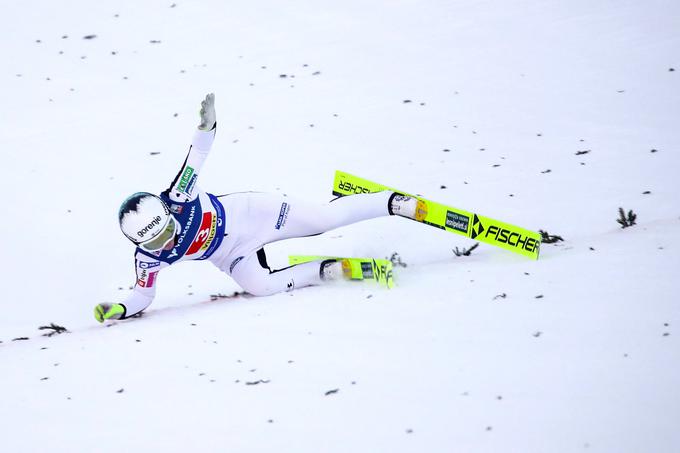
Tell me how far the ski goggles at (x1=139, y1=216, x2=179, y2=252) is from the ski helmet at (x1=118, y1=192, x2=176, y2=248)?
0.02 metres

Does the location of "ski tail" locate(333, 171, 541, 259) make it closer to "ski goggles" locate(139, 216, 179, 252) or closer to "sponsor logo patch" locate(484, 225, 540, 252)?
"sponsor logo patch" locate(484, 225, 540, 252)

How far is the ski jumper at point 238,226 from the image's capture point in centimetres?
552

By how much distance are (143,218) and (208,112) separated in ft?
2.45

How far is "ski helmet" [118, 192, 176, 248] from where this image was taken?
5.27 m

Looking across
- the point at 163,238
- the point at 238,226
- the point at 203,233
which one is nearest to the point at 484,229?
the point at 238,226

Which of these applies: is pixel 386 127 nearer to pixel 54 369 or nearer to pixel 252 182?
pixel 252 182

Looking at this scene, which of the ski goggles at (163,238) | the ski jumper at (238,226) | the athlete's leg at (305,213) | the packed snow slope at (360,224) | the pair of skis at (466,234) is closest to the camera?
the packed snow slope at (360,224)

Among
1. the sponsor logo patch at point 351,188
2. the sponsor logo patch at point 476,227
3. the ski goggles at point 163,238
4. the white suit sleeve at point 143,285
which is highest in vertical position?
the sponsor logo patch at point 351,188

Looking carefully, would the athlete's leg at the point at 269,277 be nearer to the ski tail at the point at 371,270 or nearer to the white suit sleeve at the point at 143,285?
the ski tail at the point at 371,270

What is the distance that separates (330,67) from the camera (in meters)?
8.84

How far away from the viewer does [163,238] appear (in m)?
5.41

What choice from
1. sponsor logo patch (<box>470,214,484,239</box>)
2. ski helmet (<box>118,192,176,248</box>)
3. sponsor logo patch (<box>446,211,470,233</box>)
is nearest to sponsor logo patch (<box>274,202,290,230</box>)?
ski helmet (<box>118,192,176,248</box>)

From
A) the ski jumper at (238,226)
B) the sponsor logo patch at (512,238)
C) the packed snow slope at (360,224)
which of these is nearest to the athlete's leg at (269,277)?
the ski jumper at (238,226)

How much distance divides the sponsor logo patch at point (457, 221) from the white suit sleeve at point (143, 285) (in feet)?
6.09
